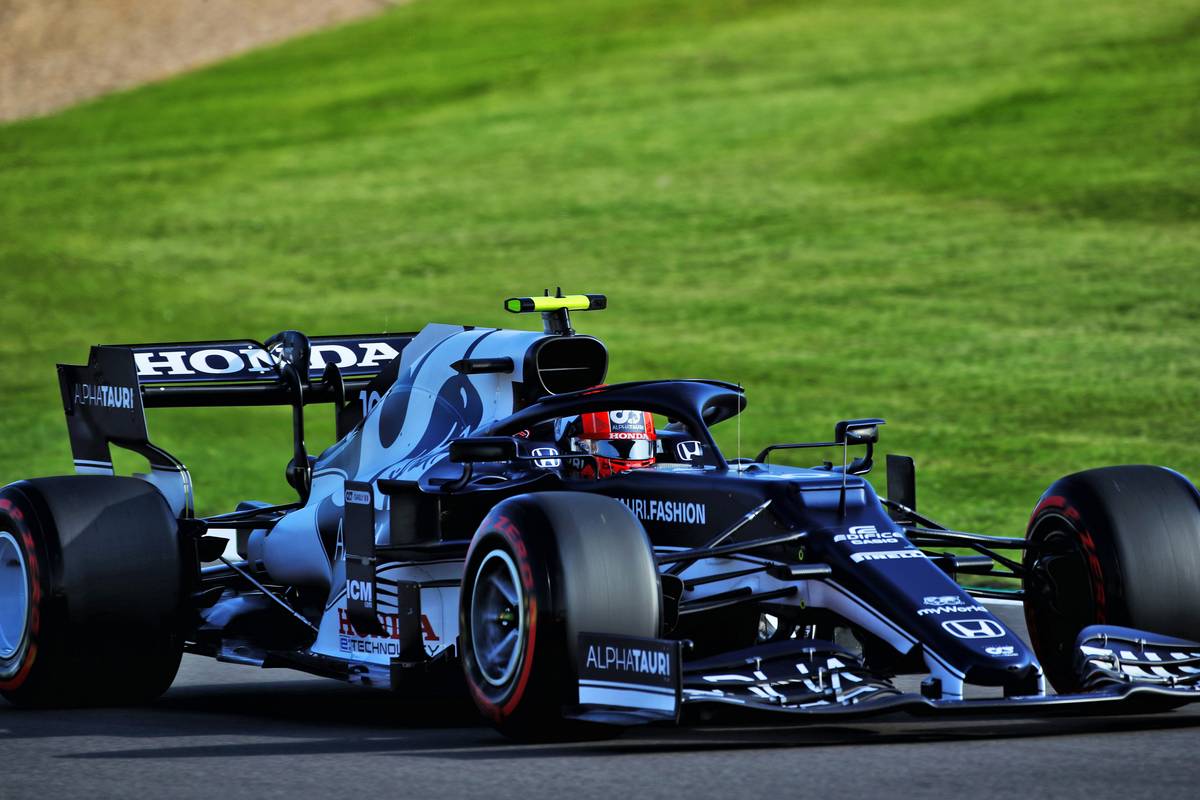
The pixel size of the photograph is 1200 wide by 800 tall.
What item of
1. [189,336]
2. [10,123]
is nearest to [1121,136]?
[189,336]

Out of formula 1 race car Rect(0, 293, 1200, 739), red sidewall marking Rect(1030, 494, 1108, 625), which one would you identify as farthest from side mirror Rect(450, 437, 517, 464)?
red sidewall marking Rect(1030, 494, 1108, 625)

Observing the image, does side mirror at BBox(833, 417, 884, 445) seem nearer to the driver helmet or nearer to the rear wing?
the driver helmet

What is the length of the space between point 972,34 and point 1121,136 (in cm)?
706

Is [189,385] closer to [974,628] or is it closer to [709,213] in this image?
[974,628]

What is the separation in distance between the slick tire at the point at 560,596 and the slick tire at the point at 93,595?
8.30 feet

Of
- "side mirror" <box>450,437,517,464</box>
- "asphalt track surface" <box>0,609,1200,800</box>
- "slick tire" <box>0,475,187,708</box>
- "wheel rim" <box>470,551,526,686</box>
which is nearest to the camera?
"asphalt track surface" <box>0,609,1200,800</box>

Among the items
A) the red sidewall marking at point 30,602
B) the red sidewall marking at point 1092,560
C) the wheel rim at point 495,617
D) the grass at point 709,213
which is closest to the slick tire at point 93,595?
the red sidewall marking at point 30,602

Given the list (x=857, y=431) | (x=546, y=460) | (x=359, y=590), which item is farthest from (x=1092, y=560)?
(x=359, y=590)

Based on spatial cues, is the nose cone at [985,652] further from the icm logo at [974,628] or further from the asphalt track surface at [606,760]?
the asphalt track surface at [606,760]

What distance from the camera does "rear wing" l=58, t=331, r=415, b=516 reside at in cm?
1176

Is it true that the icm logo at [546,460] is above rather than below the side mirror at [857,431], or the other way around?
below

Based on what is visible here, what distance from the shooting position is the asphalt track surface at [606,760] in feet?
24.6

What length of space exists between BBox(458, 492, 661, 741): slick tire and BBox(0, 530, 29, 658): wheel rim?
3.14m

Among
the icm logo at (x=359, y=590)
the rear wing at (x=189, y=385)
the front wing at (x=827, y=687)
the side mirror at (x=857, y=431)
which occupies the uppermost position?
the rear wing at (x=189, y=385)
